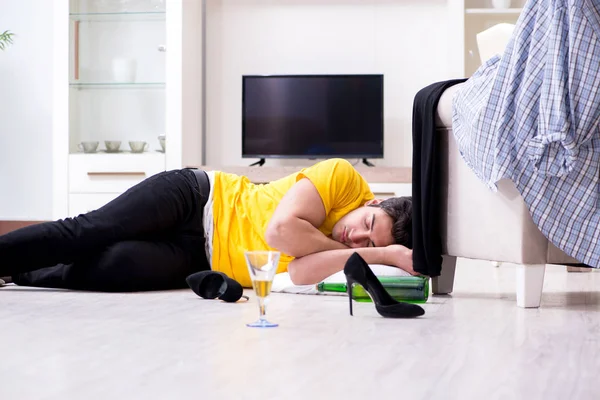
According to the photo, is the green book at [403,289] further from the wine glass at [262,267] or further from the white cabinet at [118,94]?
the white cabinet at [118,94]

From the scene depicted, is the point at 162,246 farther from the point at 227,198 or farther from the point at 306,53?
the point at 306,53

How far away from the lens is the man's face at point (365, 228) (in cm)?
264

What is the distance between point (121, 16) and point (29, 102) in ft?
2.94

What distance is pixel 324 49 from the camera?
17.8 ft

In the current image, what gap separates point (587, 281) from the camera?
343 centimetres

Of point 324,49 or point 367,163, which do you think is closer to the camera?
point 367,163

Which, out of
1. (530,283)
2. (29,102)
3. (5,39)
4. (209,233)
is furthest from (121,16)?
(530,283)

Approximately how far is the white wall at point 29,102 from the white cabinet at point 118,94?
456 millimetres

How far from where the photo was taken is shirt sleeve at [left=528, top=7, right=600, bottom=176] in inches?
82.6

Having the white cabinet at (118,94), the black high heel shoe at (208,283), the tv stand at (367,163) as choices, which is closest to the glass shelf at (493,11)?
the tv stand at (367,163)

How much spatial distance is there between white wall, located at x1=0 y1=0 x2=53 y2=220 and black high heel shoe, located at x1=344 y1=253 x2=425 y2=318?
3.79 meters

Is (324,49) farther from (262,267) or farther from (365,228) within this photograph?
(262,267)

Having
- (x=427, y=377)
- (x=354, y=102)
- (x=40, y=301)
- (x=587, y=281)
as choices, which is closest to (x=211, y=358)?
(x=427, y=377)

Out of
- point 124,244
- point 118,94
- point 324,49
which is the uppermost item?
point 324,49
